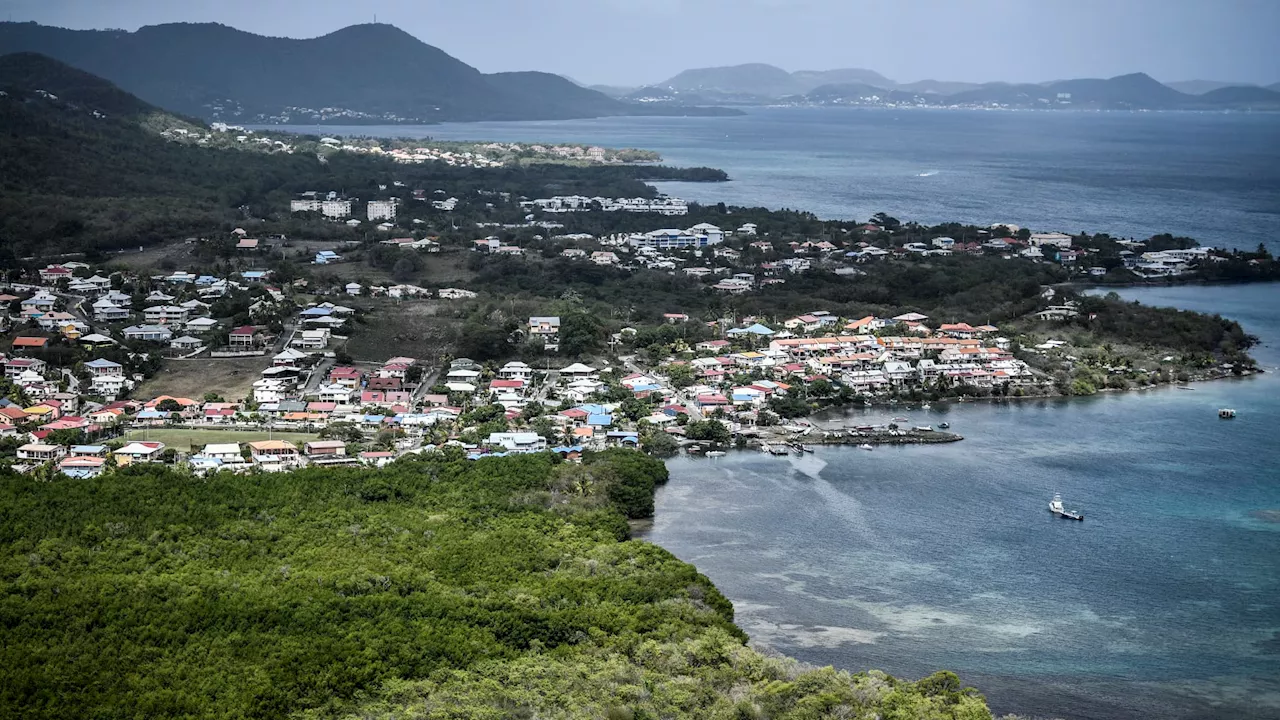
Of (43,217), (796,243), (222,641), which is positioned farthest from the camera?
(796,243)

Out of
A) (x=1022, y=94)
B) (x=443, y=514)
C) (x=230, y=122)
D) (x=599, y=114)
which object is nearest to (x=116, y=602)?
(x=443, y=514)

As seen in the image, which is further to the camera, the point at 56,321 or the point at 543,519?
the point at 56,321

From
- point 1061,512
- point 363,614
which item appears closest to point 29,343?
point 363,614

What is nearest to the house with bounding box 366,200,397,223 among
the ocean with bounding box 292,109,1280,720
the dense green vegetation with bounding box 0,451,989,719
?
the ocean with bounding box 292,109,1280,720

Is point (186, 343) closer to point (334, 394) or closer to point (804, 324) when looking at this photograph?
point (334, 394)

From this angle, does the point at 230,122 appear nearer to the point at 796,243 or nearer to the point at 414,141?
the point at 414,141

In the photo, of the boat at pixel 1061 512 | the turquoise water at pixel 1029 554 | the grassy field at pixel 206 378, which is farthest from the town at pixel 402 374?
the boat at pixel 1061 512
